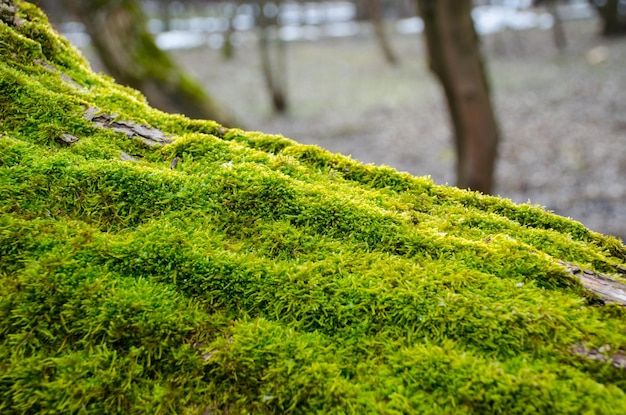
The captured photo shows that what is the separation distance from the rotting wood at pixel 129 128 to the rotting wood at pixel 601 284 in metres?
2.07

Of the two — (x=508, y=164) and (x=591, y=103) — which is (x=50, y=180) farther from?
(x=591, y=103)

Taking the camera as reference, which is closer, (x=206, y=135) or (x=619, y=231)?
(x=206, y=135)

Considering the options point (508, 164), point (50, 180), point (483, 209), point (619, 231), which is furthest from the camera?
point (508, 164)

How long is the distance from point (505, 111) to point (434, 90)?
14.4 ft

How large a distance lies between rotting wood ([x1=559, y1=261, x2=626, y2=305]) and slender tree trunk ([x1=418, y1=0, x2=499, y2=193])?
5.89 metres

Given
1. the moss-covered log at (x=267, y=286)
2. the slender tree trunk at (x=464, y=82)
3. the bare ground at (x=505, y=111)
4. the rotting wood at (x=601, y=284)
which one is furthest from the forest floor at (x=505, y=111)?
the moss-covered log at (x=267, y=286)

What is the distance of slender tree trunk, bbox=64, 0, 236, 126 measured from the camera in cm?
630

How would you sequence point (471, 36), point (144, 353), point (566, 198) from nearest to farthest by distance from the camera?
point (144, 353) < point (471, 36) < point (566, 198)

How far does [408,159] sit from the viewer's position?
12.1 meters

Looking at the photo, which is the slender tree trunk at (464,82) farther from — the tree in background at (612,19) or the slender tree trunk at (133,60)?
the tree in background at (612,19)

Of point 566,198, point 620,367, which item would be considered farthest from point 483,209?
point 566,198

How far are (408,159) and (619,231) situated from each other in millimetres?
5585

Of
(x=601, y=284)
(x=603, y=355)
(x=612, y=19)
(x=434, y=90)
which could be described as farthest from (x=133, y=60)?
(x=612, y=19)

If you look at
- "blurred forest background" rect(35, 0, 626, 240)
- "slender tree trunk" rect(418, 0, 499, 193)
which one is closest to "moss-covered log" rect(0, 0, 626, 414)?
"blurred forest background" rect(35, 0, 626, 240)
